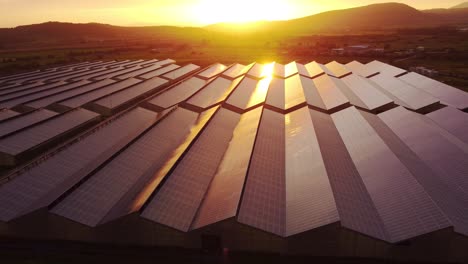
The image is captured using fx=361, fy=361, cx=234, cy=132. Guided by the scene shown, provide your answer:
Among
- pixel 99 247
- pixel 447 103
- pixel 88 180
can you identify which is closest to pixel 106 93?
pixel 88 180

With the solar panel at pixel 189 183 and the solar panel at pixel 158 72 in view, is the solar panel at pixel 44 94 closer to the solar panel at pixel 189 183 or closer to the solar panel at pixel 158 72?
the solar panel at pixel 158 72

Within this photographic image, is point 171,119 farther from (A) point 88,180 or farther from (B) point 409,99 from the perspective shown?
(B) point 409,99

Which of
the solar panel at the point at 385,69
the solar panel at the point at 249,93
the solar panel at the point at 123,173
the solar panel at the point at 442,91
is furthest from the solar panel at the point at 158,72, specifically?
the solar panel at the point at 442,91

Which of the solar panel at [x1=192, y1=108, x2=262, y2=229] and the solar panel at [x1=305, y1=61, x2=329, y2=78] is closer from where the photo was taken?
the solar panel at [x1=192, y1=108, x2=262, y2=229]

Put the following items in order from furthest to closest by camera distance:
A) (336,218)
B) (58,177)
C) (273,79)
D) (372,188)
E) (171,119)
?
(273,79) < (171,119) < (58,177) < (372,188) < (336,218)

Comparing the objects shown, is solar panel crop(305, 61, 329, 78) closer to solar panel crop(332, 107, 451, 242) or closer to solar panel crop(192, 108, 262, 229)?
solar panel crop(192, 108, 262, 229)

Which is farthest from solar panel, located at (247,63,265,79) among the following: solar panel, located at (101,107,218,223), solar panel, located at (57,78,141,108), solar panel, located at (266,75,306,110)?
solar panel, located at (101,107,218,223)
